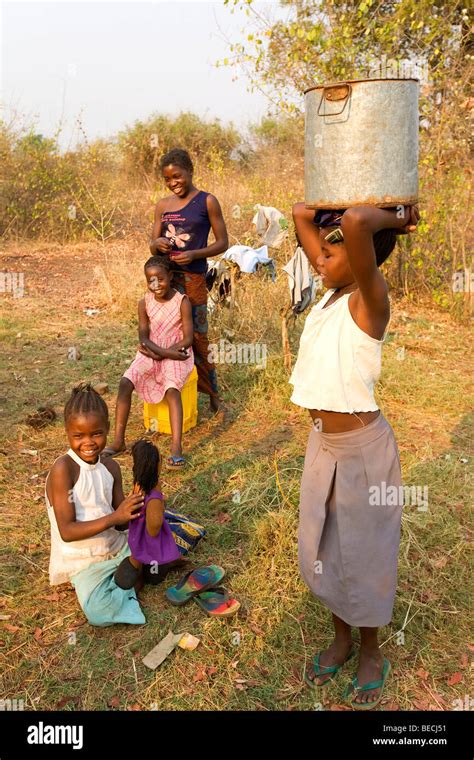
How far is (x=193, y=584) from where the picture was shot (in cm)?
246

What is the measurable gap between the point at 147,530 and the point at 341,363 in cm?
105

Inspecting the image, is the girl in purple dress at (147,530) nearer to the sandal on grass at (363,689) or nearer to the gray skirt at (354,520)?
the gray skirt at (354,520)

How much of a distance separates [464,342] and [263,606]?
13.0ft

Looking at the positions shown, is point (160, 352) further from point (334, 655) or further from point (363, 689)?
point (363, 689)

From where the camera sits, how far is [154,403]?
376cm

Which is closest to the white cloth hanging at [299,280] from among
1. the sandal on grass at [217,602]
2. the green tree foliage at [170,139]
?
the sandal on grass at [217,602]

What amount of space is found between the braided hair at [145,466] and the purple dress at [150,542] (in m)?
0.06

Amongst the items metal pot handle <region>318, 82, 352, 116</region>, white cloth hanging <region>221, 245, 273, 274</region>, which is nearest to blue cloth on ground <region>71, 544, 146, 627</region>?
metal pot handle <region>318, 82, 352, 116</region>

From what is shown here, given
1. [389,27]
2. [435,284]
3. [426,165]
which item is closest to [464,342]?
[435,284]

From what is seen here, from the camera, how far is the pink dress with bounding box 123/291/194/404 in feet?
12.1

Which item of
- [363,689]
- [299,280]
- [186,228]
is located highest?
[186,228]

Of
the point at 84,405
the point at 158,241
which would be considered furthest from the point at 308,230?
the point at 158,241

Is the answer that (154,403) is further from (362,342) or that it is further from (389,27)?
(389,27)

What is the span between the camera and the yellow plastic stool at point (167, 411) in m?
3.83
